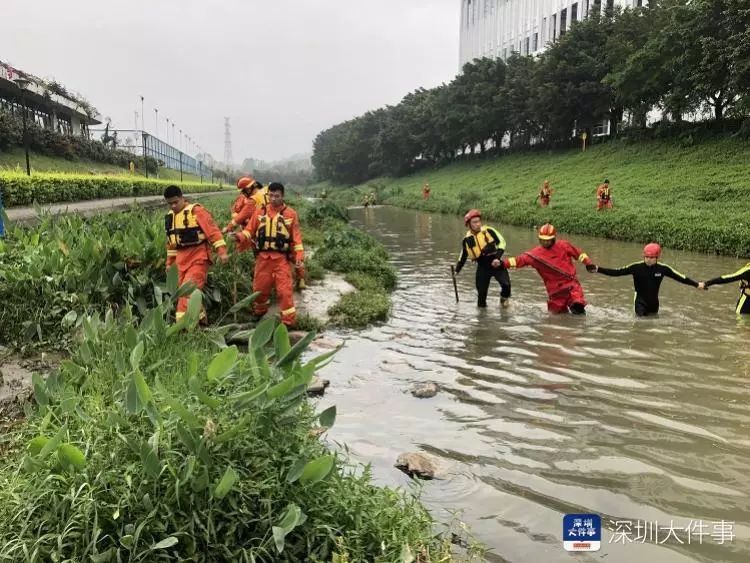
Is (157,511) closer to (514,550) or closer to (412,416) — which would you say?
(514,550)

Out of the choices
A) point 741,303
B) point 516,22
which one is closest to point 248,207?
point 741,303

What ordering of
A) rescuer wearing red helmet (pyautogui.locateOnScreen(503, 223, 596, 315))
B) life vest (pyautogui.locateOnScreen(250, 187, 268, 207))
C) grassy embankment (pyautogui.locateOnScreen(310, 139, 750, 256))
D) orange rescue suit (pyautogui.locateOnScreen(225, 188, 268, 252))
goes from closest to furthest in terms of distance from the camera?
rescuer wearing red helmet (pyautogui.locateOnScreen(503, 223, 596, 315))
orange rescue suit (pyautogui.locateOnScreen(225, 188, 268, 252))
life vest (pyautogui.locateOnScreen(250, 187, 268, 207))
grassy embankment (pyautogui.locateOnScreen(310, 139, 750, 256))

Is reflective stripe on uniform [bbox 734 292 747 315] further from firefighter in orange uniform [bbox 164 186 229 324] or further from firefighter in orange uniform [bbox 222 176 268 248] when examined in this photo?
firefighter in orange uniform [bbox 222 176 268 248]

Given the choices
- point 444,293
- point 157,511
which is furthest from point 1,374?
point 444,293

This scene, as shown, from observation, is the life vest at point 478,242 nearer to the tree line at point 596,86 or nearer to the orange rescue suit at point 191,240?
the orange rescue suit at point 191,240

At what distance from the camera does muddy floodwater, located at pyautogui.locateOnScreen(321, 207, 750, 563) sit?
11.2ft

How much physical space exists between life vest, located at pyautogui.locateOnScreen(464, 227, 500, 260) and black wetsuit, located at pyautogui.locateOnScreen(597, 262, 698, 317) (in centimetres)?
177

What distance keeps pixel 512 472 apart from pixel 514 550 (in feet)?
2.84

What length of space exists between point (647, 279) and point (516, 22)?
Result: 5408cm

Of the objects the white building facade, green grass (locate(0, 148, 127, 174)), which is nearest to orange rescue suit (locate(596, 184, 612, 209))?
green grass (locate(0, 148, 127, 174))

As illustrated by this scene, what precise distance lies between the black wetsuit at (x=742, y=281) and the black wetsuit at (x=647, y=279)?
32cm

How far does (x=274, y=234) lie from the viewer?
7676 mm

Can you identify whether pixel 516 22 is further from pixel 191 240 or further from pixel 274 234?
pixel 191 240

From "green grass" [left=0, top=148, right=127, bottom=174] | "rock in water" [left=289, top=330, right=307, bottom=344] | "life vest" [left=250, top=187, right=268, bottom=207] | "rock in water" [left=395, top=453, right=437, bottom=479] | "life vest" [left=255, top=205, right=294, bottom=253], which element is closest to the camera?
"rock in water" [left=395, top=453, right=437, bottom=479]
